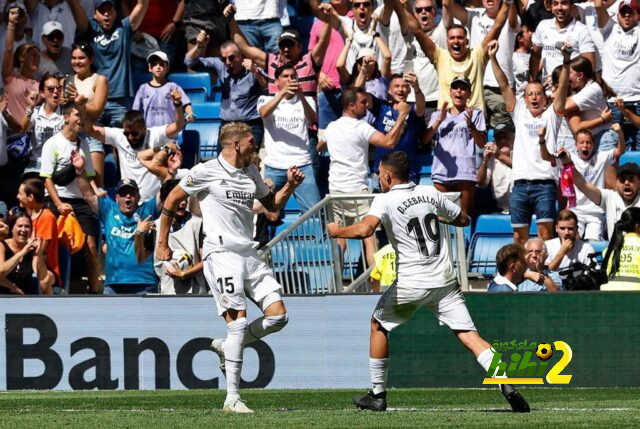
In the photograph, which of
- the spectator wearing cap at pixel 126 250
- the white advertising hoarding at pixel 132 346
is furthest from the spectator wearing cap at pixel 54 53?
the white advertising hoarding at pixel 132 346

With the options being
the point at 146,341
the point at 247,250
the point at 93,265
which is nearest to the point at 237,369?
the point at 247,250

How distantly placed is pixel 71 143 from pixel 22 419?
768 cm

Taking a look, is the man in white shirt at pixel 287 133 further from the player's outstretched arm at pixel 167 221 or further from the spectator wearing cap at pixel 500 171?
the player's outstretched arm at pixel 167 221

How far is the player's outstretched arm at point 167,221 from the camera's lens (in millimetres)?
10641

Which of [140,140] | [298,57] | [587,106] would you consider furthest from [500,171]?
[140,140]

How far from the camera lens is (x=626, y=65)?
17.4m

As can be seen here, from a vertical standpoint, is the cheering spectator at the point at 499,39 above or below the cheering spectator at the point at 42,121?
above

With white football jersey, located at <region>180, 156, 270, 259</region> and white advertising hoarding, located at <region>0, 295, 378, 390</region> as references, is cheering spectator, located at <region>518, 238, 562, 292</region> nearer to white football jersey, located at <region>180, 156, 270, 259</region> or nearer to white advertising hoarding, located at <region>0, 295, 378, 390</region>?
white advertising hoarding, located at <region>0, 295, 378, 390</region>

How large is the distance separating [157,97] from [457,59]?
13.5 ft

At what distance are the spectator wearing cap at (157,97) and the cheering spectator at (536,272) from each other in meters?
5.51

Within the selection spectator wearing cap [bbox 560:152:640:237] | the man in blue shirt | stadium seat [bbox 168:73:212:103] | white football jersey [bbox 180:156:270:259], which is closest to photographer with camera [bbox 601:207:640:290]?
spectator wearing cap [bbox 560:152:640:237]

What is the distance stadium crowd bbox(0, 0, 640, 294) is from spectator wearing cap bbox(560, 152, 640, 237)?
0.02m

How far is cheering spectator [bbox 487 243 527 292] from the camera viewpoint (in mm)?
14164

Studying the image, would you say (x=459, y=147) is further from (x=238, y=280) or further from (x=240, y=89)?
(x=238, y=280)
